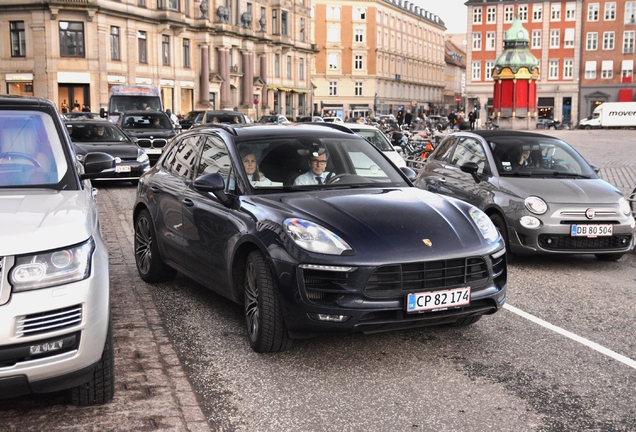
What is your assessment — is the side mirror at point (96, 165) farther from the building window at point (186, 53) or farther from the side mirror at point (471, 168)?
the building window at point (186, 53)

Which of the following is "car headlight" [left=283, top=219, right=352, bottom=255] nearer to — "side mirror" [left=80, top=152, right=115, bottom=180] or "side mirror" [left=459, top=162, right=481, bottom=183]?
"side mirror" [left=80, top=152, right=115, bottom=180]

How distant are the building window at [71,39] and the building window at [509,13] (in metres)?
56.3

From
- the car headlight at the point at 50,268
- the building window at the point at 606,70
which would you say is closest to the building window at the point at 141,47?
the building window at the point at 606,70

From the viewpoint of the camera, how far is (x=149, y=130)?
23.3 m

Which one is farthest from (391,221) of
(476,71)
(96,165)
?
(476,71)

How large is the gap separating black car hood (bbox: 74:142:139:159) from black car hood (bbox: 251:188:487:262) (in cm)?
1332

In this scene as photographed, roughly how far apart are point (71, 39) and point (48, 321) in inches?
2183

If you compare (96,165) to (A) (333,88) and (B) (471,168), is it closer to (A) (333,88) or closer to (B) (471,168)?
(B) (471,168)

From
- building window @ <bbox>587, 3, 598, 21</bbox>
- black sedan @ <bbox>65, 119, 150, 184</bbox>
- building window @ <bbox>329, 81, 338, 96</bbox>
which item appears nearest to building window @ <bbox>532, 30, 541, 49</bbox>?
building window @ <bbox>587, 3, 598, 21</bbox>

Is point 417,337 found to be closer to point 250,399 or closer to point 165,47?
point 250,399

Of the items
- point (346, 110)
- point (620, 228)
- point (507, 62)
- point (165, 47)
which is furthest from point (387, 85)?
point (620, 228)

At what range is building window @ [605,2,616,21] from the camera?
91.7 m

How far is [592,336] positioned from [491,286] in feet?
3.87

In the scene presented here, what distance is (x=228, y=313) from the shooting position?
273 inches
